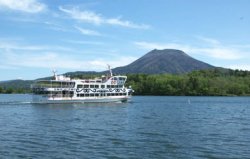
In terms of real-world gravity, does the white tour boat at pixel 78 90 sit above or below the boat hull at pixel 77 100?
above

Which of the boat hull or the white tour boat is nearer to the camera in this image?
the boat hull

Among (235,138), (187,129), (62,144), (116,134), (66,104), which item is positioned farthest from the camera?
(66,104)

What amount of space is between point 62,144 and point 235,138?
15.9m

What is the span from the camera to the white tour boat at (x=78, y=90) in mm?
102125

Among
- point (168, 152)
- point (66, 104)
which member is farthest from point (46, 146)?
point (66, 104)

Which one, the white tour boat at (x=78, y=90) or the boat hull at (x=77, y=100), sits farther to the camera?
the white tour boat at (x=78, y=90)

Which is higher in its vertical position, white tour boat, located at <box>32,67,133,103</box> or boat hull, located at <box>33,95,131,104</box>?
white tour boat, located at <box>32,67,133,103</box>

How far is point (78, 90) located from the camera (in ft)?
348

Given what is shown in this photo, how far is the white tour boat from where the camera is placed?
4021 inches

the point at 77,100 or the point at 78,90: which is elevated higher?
the point at 78,90

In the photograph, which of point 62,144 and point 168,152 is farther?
point 62,144

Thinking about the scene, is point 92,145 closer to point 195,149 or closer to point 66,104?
point 195,149

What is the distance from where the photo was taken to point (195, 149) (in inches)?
1332

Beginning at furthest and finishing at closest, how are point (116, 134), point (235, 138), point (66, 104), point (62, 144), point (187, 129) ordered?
1. point (66, 104)
2. point (187, 129)
3. point (116, 134)
4. point (235, 138)
5. point (62, 144)
